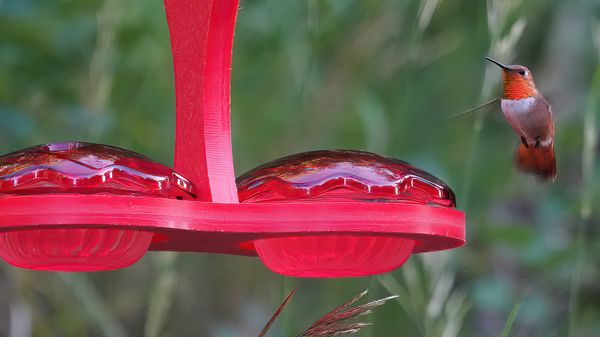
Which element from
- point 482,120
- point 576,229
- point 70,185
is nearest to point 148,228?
point 70,185

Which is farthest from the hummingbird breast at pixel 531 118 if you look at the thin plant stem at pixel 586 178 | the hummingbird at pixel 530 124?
the thin plant stem at pixel 586 178

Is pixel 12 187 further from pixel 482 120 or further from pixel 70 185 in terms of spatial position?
pixel 482 120

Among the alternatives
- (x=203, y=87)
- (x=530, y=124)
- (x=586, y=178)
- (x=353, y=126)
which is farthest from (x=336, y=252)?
(x=586, y=178)

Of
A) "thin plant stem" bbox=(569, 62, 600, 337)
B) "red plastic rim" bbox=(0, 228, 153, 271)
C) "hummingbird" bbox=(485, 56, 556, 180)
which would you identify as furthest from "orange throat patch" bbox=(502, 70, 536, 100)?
"thin plant stem" bbox=(569, 62, 600, 337)

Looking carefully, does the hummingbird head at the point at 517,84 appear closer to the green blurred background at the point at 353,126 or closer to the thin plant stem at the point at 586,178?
the green blurred background at the point at 353,126

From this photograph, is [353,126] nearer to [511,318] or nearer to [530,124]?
[511,318]

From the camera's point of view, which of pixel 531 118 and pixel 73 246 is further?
pixel 531 118

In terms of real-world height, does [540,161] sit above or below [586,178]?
below

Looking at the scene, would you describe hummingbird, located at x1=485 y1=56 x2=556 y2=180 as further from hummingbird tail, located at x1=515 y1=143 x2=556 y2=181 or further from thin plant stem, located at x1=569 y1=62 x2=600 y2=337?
thin plant stem, located at x1=569 y1=62 x2=600 y2=337
